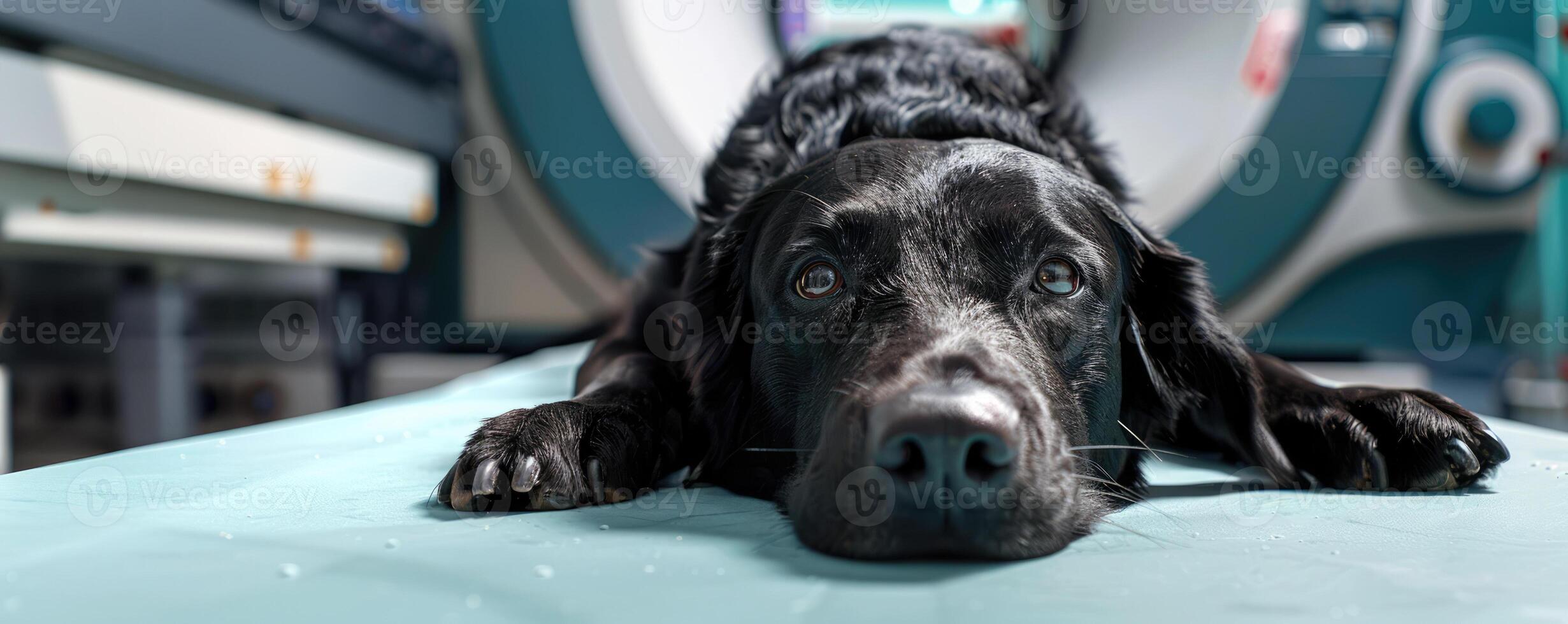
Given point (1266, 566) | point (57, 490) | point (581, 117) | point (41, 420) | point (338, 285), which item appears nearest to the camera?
point (1266, 566)

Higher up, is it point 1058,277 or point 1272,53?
point 1272,53

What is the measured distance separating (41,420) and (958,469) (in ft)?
12.1

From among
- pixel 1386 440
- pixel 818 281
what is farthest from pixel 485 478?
pixel 1386 440

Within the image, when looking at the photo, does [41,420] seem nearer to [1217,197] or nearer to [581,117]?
[581,117]

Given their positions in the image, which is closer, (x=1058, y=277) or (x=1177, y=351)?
(x=1058, y=277)

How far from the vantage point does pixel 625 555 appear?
0.91 metres

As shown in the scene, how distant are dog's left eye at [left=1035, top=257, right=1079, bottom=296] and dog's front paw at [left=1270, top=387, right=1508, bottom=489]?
1.73 ft

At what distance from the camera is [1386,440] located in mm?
1371

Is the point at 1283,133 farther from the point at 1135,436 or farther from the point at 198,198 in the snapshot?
the point at 198,198

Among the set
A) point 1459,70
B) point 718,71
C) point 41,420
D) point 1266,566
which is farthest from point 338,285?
point 1459,70

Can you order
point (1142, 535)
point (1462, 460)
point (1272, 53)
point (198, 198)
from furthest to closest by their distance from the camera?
point (1272, 53) → point (198, 198) → point (1462, 460) → point (1142, 535)

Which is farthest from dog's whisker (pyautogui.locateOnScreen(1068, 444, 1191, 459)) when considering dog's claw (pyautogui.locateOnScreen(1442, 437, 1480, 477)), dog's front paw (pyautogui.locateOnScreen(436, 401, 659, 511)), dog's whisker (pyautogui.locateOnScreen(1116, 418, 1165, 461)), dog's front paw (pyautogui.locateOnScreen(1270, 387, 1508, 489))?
dog's front paw (pyautogui.locateOnScreen(436, 401, 659, 511))

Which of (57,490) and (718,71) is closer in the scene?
(57,490)

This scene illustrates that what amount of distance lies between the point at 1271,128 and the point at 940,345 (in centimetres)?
358
